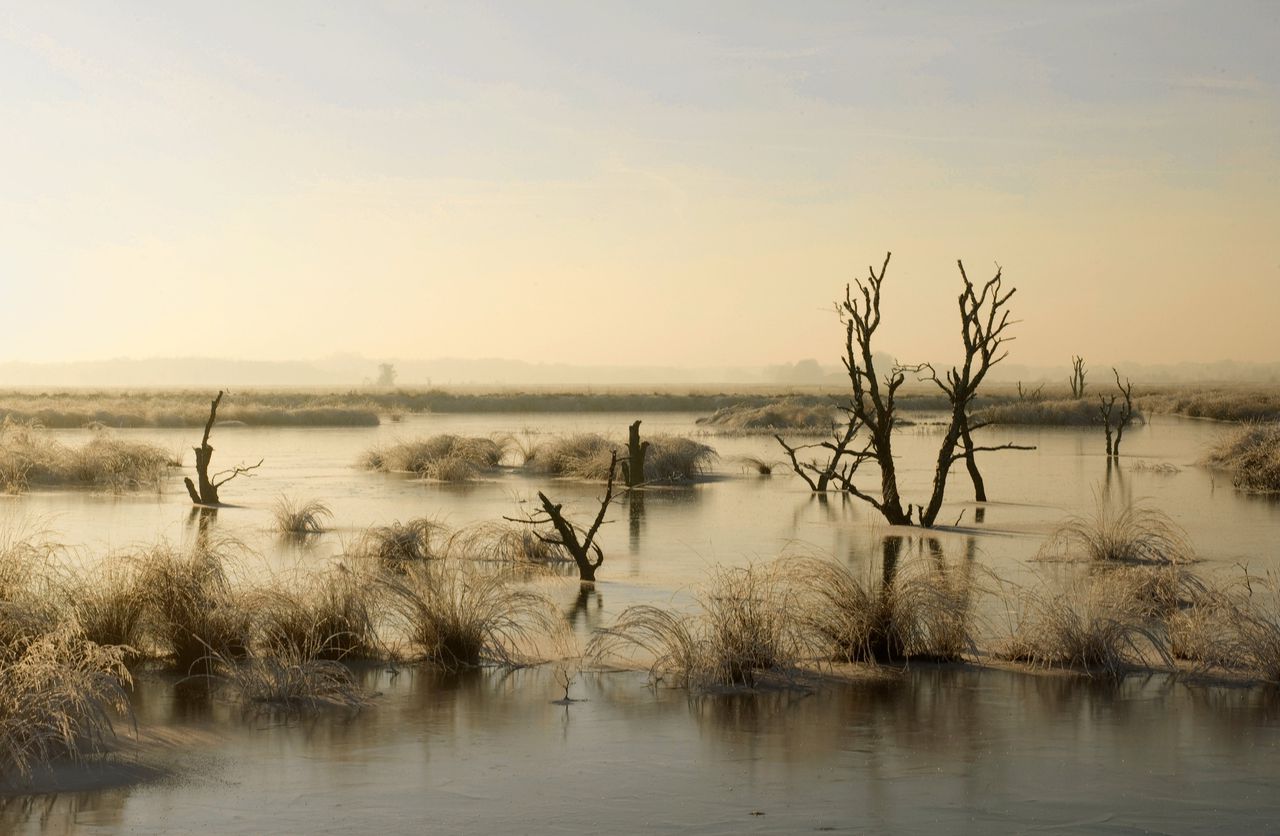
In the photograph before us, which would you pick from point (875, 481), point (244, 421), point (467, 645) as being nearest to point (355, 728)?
point (467, 645)

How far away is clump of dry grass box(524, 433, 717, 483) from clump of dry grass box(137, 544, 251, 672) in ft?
Answer: 74.5

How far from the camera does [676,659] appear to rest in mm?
11422

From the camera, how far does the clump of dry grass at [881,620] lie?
39.9 ft

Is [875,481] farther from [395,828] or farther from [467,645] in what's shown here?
[395,828]

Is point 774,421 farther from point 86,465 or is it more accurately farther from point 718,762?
point 718,762

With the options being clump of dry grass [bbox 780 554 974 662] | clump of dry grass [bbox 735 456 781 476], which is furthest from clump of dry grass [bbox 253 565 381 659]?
clump of dry grass [bbox 735 456 781 476]

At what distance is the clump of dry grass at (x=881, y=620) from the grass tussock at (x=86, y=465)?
23.9 metres

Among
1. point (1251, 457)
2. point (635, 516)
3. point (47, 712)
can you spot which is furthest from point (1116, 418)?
point (47, 712)

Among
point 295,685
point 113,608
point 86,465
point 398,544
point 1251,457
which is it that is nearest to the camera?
point 295,685

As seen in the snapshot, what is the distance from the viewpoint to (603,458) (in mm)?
36562

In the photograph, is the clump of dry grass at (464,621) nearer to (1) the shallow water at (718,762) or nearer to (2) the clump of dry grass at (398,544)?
(1) the shallow water at (718,762)

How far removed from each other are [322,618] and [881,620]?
4.83 metres

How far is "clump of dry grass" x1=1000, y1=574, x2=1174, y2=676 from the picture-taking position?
11805 millimetres

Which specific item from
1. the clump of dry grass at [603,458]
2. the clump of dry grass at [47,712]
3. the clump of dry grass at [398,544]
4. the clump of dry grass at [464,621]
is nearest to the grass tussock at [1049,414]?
the clump of dry grass at [603,458]
